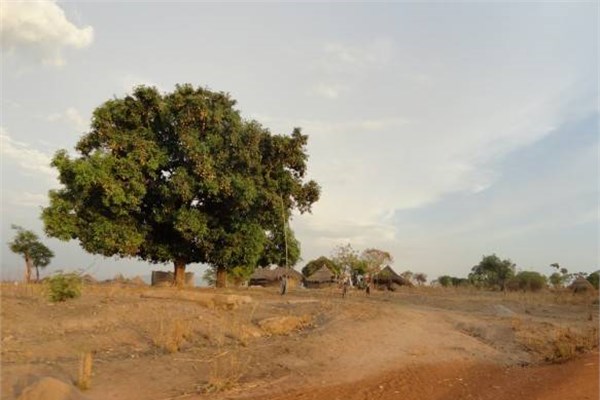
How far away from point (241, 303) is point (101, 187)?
27.3 feet

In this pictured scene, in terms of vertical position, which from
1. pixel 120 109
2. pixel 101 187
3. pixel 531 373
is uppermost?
pixel 120 109

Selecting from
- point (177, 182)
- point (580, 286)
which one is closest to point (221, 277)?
point (177, 182)

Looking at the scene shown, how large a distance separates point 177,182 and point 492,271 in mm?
50638

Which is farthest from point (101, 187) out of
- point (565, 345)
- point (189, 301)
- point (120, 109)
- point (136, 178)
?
point (565, 345)

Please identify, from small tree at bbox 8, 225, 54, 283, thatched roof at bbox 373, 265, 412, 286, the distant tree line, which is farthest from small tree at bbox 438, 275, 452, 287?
small tree at bbox 8, 225, 54, 283

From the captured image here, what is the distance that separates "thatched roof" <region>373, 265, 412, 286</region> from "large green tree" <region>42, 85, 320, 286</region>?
2452cm

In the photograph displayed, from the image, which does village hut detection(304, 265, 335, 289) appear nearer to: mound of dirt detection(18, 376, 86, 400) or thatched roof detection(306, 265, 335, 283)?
thatched roof detection(306, 265, 335, 283)

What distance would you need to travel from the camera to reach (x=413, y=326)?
13.6 m

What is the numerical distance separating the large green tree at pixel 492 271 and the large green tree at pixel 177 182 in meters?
43.7

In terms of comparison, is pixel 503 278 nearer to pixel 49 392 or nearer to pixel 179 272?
pixel 179 272

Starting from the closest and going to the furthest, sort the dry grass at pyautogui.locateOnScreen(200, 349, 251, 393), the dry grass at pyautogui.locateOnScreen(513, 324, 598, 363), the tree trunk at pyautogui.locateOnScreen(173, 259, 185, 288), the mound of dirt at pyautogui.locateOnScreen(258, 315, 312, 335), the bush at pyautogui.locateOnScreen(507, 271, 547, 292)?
the dry grass at pyautogui.locateOnScreen(200, 349, 251, 393)
the dry grass at pyautogui.locateOnScreen(513, 324, 598, 363)
the mound of dirt at pyautogui.locateOnScreen(258, 315, 312, 335)
the tree trunk at pyautogui.locateOnScreen(173, 259, 185, 288)
the bush at pyautogui.locateOnScreen(507, 271, 547, 292)

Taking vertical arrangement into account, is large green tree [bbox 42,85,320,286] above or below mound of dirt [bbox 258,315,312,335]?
above

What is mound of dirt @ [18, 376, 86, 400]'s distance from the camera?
235 inches

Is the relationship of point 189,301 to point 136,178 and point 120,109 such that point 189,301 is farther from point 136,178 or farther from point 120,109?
point 120,109
